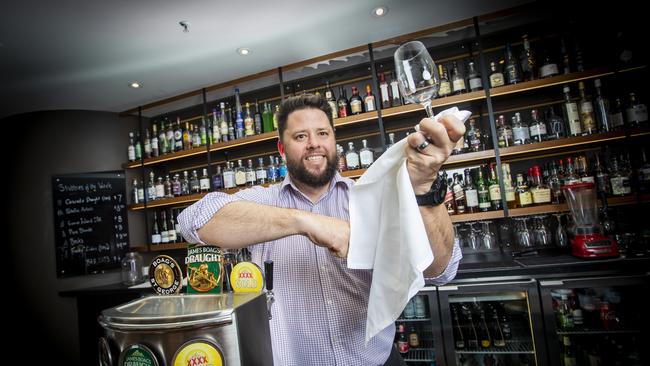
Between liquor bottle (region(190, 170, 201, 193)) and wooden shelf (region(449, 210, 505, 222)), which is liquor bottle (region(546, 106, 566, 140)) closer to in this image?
wooden shelf (region(449, 210, 505, 222))

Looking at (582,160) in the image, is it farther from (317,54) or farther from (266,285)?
(266,285)

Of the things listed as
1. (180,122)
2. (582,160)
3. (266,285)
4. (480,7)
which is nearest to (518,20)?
(480,7)

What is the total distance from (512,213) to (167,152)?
333cm

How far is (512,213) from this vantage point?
234 cm

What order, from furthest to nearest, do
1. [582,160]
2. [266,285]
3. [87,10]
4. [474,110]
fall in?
[474,110], [582,160], [87,10], [266,285]

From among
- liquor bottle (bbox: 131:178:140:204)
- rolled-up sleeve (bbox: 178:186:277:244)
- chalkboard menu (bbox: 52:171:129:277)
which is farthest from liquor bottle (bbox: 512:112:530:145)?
chalkboard menu (bbox: 52:171:129:277)

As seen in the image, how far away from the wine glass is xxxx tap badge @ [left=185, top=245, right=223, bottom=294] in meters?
0.56

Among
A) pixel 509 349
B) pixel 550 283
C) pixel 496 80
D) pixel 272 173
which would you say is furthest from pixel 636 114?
pixel 272 173

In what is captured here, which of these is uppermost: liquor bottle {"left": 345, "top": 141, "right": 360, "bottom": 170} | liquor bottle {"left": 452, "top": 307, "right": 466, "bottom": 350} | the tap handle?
liquor bottle {"left": 345, "top": 141, "right": 360, "bottom": 170}

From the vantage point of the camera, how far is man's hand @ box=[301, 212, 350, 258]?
749 mm

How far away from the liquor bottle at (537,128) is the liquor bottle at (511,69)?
282 millimetres

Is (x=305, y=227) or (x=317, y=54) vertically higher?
(x=317, y=54)

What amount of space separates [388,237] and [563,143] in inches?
87.9

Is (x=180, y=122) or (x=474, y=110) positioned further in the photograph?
(x=180, y=122)
